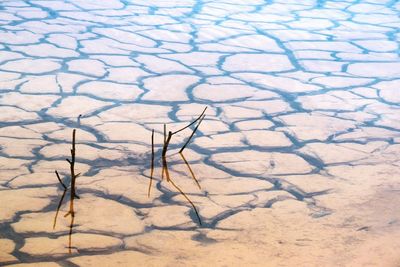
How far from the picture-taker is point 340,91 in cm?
461

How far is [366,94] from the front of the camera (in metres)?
4.57

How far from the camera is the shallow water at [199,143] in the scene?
Result: 2.52 meters

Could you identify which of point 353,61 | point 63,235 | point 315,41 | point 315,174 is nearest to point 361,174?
point 315,174

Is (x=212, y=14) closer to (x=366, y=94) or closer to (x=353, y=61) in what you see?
(x=353, y=61)

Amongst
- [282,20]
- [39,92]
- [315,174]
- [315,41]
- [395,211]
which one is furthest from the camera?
[282,20]

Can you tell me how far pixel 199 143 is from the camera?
140 inches

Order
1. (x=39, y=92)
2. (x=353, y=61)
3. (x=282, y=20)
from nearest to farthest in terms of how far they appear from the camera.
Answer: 1. (x=39, y=92)
2. (x=353, y=61)
3. (x=282, y=20)

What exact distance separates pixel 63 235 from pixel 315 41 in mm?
4039

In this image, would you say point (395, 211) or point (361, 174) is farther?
point (361, 174)

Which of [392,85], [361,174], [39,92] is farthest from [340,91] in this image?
[39,92]

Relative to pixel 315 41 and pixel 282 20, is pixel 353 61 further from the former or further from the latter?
pixel 282 20

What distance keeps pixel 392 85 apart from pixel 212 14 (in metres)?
2.70

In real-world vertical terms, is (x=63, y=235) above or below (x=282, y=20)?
above

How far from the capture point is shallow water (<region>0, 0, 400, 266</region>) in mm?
2522
